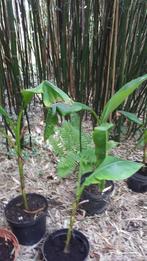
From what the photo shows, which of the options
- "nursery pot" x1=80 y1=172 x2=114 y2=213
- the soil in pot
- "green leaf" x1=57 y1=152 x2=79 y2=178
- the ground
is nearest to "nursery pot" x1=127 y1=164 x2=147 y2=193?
the ground

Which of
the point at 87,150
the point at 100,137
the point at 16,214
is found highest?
the point at 100,137

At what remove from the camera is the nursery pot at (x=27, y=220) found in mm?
1099

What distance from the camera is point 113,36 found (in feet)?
4.65

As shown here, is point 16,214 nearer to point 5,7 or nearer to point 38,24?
point 5,7

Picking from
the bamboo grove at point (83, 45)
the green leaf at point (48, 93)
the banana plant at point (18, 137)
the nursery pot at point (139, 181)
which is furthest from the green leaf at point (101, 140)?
the bamboo grove at point (83, 45)

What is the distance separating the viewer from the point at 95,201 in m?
1.28

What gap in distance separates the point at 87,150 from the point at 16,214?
1.37 feet

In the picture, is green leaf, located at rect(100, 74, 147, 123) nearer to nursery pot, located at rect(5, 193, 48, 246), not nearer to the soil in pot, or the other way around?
nursery pot, located at rect(5, 193, 48, 246)

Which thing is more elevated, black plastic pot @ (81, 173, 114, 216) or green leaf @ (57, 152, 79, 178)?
green leaf @ (57, 152, 79, 178)

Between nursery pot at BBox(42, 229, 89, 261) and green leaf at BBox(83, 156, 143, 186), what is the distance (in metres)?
0.36

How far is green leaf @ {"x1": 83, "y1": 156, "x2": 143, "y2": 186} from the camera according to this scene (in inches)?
32.2

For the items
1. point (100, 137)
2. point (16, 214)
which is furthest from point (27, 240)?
point (100, 137)

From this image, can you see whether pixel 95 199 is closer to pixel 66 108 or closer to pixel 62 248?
pixel 62 248

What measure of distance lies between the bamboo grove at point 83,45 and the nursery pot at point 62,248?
2.45 feet
